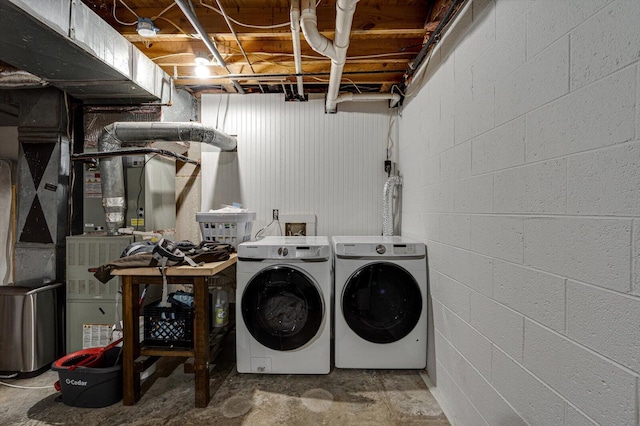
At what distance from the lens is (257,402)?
186 centimetres

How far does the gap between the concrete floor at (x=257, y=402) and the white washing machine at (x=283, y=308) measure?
135 mm

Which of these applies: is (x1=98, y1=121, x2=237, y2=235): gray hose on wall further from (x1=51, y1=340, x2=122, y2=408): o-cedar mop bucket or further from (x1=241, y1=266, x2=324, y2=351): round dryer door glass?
(x1=241, y1=266, x2=324, y2=351): round dryer door glass

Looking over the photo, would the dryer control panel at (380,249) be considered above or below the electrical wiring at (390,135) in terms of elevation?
below

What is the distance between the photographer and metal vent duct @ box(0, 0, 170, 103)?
1567 mm

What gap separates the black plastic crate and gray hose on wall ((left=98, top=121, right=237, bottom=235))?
0.99 metres

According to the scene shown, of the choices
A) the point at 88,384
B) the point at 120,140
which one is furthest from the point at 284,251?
the point at 120,140

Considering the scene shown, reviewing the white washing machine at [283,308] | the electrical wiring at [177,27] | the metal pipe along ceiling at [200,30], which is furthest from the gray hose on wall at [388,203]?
the electrical wiring at [177,27]

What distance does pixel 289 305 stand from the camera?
2070mm

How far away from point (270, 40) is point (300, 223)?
5.55ft

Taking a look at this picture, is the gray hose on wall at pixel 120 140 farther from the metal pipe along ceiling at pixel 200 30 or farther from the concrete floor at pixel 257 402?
the concrete floor at pixel 257 402

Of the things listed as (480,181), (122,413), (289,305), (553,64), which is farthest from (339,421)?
(553,64)

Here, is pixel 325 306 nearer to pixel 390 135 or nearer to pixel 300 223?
pixel 300 223

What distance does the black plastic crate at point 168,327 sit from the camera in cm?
188

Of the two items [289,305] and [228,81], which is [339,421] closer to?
[289,305]
